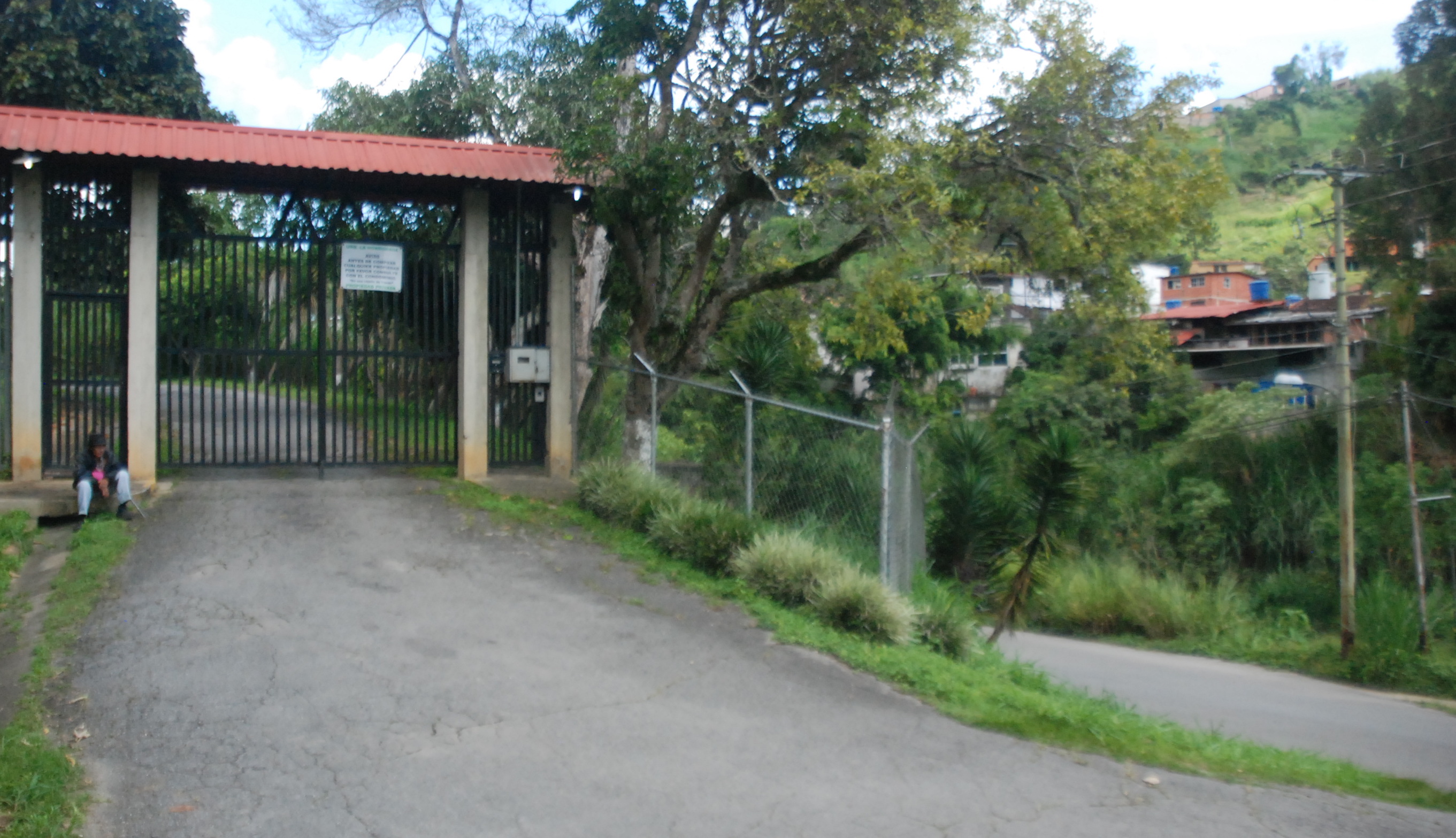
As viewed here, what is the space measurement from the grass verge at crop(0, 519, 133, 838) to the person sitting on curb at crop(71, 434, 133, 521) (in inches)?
61.2

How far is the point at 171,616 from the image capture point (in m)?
7.67

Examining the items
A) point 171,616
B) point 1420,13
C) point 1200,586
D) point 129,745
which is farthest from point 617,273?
point 1420,13

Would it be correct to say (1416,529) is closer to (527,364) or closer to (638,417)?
(638,417)

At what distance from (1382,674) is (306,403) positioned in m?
18.1

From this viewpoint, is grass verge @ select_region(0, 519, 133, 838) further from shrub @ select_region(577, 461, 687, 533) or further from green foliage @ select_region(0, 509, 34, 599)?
shrub @ select_region(577, 461, 687, 533)

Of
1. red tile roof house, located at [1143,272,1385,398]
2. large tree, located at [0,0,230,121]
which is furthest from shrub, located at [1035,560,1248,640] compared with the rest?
large tree, located at [0,0,230,121]

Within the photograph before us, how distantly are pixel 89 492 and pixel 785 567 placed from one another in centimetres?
595

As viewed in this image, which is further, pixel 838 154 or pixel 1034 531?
pixel 838 154

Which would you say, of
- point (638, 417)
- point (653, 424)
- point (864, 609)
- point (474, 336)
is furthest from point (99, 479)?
point (864, 609)

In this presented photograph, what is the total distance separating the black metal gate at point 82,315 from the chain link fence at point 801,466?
4.67 m

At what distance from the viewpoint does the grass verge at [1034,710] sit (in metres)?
6.38

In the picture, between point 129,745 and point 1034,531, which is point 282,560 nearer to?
point 129,745

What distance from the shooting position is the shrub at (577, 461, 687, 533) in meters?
10.4

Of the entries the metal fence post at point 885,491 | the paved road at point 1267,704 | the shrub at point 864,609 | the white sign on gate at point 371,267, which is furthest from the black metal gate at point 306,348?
the paved road at point 1267,704
